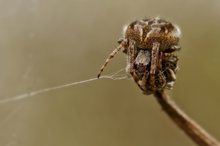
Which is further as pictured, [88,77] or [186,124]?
[88,77]

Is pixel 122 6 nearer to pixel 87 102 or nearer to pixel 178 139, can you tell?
pixel 87 102

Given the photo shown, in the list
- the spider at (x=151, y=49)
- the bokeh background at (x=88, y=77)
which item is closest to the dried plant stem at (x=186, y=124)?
the spider at (x=151, y=49)

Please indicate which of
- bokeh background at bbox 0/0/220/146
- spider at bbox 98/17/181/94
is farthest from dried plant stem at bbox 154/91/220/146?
bokeh background at bbox 0/0/220/146

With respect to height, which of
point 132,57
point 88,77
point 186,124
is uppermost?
point 132,57

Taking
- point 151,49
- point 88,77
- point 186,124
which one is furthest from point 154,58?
point 88,77

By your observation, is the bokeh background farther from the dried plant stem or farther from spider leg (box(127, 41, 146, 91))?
spider leg (box(127, 41, 146, 91))

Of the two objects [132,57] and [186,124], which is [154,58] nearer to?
[132,57]

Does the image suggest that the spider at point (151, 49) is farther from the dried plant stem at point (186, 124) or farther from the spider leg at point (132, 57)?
the dried plant stem at point (186, 124)
